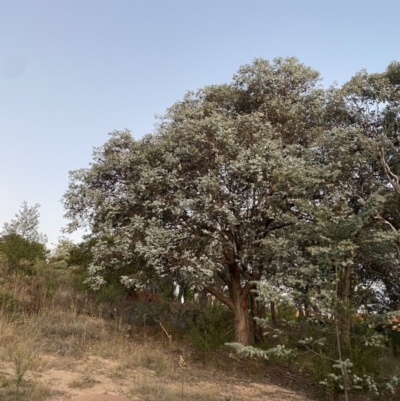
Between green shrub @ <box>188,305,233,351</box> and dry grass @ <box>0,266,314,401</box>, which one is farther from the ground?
green shrub @ <box>188,305,233,351</box>

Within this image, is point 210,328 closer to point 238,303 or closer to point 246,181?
point 238,303

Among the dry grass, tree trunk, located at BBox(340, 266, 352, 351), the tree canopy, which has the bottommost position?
the dry grass

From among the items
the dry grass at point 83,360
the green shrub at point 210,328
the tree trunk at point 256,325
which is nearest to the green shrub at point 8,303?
the dry grass at point 83,360

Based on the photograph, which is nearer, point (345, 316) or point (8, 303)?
point (345, 316)

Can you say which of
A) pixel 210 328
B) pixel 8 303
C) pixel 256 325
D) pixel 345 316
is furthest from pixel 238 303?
pixel 8 303

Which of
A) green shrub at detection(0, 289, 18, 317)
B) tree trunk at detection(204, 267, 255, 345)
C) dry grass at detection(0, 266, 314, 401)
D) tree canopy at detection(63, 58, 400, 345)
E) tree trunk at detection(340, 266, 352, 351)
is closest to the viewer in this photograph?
tree trunk at detection(340, 266, 352, 351)

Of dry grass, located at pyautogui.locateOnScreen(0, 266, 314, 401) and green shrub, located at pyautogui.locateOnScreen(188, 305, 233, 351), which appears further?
green shrub, located at pyautogui.locateOnScreen(188, 305, 233, 351)

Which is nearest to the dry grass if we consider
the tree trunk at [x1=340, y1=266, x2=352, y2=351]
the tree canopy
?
the tree canopy

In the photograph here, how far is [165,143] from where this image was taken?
1002cm

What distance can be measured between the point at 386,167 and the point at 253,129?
10.3 feet

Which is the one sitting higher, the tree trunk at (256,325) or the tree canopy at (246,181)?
the tree canopy at (246,181)

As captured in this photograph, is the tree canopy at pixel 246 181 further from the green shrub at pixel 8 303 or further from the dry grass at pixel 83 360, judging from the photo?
the green shrub at pixel 8 303

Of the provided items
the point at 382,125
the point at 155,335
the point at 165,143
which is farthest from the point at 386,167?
the point at 155,335

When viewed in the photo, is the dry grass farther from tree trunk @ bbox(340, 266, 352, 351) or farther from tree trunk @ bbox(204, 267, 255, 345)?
tree trunk @ bbox(340, 266, 352, 351)
